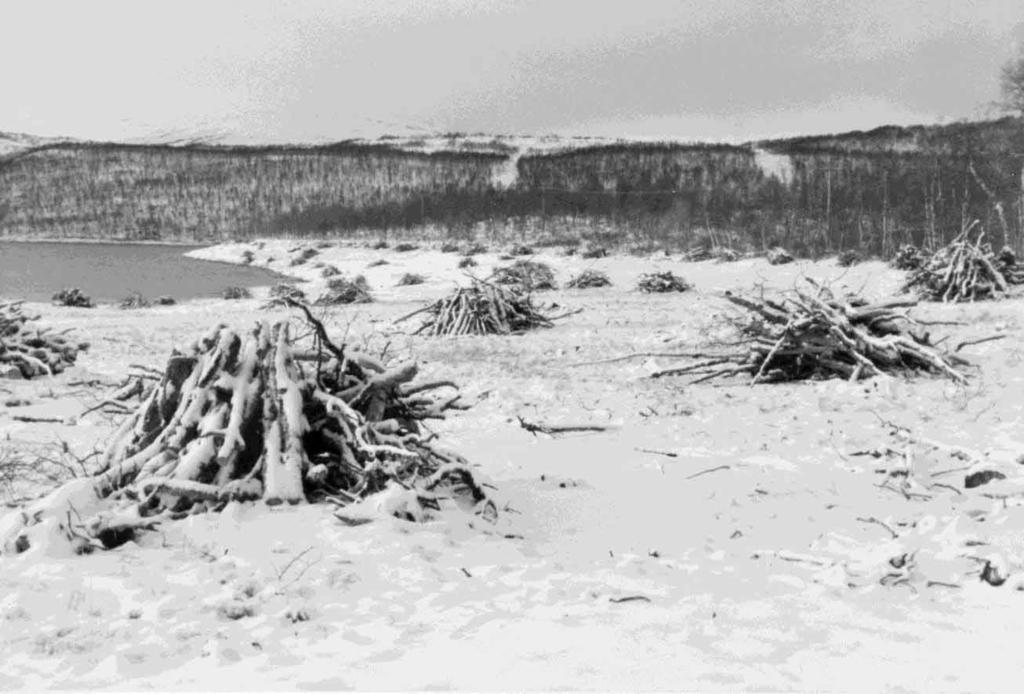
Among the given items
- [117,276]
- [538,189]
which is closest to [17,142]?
[538,189]

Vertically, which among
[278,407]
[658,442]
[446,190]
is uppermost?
[446,190]

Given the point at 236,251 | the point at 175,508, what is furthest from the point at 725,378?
the point at 236,251

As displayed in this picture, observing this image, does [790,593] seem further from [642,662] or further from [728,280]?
[728,280]

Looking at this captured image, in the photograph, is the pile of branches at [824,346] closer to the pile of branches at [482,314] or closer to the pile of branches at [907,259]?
the pile of branches at [482,314]

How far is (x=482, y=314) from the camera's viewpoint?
50.5ft

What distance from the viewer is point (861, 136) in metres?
84.0

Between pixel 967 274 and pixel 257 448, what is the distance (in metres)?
17.2

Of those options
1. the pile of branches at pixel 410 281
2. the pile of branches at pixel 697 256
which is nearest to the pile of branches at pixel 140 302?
the pile of branches at pixel 410 281

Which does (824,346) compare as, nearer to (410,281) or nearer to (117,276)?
(410,281)

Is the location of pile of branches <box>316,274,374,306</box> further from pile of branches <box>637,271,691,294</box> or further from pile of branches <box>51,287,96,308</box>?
pile of branches <box>637,271,691,294</box>

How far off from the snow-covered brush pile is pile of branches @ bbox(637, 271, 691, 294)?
65.0 feet

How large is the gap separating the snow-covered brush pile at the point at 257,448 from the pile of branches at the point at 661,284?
780 inches

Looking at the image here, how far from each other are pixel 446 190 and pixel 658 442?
85604 millimetres

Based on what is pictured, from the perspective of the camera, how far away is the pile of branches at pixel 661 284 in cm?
2412
